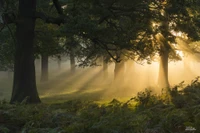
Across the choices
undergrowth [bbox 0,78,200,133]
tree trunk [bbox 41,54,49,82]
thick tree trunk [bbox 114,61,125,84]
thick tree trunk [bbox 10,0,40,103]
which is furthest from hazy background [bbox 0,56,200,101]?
undergrowth [bbox 0,78,200,133]

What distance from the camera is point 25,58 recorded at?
52.5 ft

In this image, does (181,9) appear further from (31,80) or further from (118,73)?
(118,73)

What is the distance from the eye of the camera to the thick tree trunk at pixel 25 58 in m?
15.9

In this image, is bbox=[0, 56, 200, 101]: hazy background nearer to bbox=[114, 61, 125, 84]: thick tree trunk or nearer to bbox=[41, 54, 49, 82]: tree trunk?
bbox=[114, 61, 125, 84]: thick tree trunk

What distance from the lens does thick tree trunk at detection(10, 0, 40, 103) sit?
52.3 ft

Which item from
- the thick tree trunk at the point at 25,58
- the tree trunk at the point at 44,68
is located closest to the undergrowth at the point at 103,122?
the thick tree trunk at the point at 25,58

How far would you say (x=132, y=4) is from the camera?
15.3 meters

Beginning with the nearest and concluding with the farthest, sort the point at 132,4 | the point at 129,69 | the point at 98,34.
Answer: the point at 98,34
the point at 132,4
the point at 129,69

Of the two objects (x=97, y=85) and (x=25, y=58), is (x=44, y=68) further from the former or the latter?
(x=25, y=58)

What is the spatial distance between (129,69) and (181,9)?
24593 millimetres

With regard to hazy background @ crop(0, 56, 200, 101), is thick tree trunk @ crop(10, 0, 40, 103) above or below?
above

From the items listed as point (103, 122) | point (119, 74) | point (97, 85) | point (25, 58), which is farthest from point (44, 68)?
point (103, 122)

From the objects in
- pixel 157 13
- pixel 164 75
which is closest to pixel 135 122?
pixel 157 13

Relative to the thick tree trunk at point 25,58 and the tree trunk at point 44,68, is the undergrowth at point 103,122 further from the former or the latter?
the tree trunk at point 44,68
